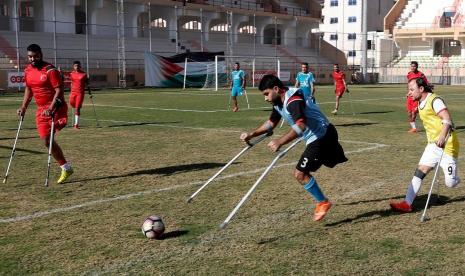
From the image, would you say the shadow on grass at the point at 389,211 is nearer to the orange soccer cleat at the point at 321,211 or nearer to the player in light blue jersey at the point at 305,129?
the orange soccer cleat at the point at 321,211

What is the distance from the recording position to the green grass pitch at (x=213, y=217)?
5.59m

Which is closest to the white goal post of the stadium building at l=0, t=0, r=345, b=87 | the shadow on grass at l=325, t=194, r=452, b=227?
the stadium building at l=0, t=0, r=345, b=87

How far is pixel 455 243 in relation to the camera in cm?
620

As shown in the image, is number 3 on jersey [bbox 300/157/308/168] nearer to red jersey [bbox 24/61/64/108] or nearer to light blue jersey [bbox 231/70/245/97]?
red jersey [bbox 24/61/64/108]

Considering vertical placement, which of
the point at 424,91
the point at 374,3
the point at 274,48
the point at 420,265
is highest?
the point at 374,3

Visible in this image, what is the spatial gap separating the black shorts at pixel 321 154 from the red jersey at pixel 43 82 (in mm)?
4446

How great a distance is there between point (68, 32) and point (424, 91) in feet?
146

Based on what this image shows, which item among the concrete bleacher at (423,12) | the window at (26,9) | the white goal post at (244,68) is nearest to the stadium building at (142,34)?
the window at (26,9)

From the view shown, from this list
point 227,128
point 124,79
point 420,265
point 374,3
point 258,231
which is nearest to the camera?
point 420,265

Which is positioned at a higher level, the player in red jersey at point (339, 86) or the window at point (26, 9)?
the window at point (26, 9)

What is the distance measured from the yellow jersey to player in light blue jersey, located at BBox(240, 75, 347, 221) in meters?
1.36

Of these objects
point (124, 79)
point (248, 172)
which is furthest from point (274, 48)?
point (248, 172)

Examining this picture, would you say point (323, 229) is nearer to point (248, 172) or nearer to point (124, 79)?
point (248, 172)

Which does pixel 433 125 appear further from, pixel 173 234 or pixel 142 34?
pixel 142 34
